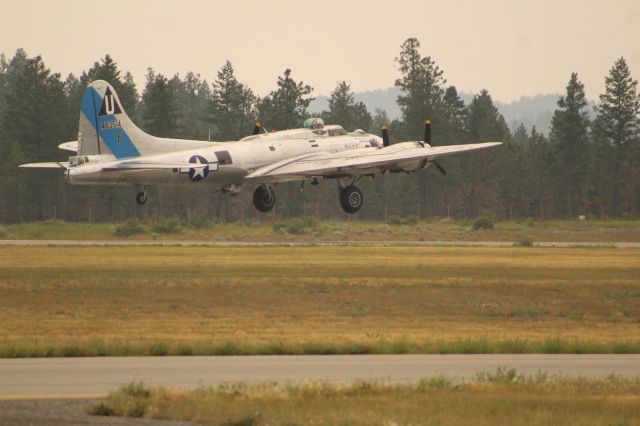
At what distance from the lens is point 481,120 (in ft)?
473

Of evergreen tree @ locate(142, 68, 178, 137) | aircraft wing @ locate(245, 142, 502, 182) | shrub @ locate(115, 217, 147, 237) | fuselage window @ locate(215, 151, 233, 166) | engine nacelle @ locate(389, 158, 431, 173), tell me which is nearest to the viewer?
fuselage window @ locate(215, 151, 233, 166)

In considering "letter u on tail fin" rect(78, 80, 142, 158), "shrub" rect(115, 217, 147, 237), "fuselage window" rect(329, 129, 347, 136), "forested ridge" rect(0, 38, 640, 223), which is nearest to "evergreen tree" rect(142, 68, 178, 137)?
"forested ridge" rect(0, 38, 640, 223)

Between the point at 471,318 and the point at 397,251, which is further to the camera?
the point at 397,251

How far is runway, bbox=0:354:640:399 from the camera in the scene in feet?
66.7

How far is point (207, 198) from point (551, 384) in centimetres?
11594

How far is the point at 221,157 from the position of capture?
5444 centimetres

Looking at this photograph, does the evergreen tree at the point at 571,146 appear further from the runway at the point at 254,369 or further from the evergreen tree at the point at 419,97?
the runway at the point at 254,369

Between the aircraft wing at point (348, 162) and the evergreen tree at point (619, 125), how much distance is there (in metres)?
77.8

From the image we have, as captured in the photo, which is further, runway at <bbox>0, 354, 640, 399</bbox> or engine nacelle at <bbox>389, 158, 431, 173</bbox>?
engine nacelle at <bbox>389, 158, 431, 173</bbox>

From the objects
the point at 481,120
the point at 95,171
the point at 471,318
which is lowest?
the point at 471,318

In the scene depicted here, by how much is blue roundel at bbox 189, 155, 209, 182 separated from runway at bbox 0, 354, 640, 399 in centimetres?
2856

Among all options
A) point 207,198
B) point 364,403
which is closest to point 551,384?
point 364,403

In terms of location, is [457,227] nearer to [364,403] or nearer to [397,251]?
[397,251]

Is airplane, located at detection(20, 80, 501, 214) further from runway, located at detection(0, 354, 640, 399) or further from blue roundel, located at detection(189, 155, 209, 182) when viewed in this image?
runway, located at detection(0, 354, 640, 399)
